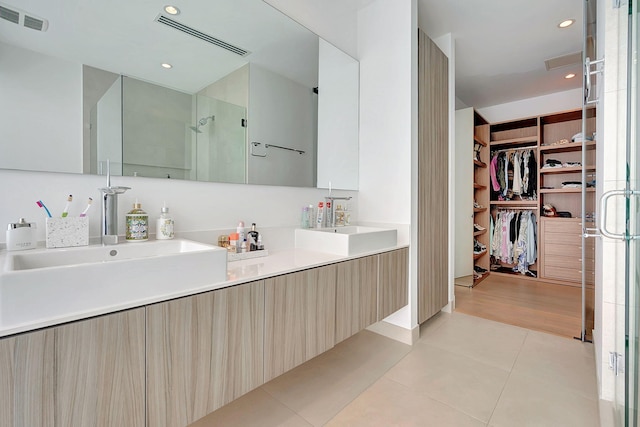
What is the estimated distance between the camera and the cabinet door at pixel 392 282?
1.89 metres

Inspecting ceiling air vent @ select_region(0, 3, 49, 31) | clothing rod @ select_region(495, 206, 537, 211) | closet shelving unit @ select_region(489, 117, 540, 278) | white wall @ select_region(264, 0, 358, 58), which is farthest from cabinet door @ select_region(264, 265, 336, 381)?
clothing rod @ select_region(495, 206, 537, 211)

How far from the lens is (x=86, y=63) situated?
3.91 ft

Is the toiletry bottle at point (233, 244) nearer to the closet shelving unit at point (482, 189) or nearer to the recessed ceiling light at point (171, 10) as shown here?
the recessed ceiling light at point (171, 10)

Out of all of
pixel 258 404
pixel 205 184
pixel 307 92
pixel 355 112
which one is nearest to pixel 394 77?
pixel 355 112

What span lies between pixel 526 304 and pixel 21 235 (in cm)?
389

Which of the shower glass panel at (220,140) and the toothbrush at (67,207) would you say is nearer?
the toothbrush at (67,207)

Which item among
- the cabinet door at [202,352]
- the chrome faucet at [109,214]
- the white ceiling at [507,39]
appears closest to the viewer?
the cabinet door at [202,352]

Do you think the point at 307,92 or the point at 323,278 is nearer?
the point at 323,278

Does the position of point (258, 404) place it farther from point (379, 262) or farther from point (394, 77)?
Answer: point (394, 77)

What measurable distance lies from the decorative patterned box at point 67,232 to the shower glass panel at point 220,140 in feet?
1.78

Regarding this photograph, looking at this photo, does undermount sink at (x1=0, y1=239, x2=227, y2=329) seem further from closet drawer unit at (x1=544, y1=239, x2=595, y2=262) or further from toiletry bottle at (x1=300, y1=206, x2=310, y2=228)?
closet drawer unit at (x1=544, y1=239, x2=595, y2=262)

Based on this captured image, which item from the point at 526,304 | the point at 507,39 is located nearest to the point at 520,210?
the point at 526,304

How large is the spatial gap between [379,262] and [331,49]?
1.70 metres

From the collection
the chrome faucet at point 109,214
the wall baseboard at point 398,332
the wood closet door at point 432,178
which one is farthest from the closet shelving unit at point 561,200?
the chrome faucet at point 109,214
